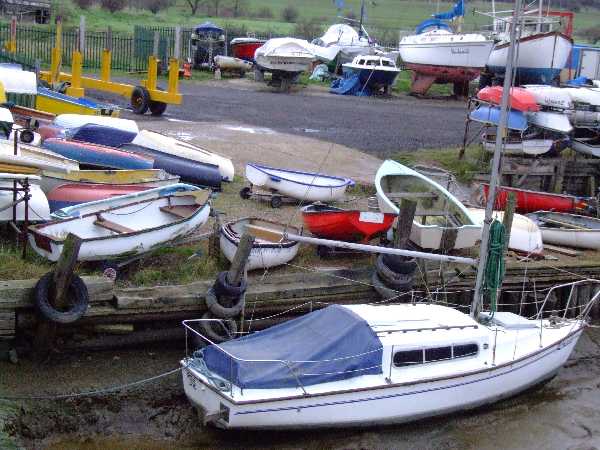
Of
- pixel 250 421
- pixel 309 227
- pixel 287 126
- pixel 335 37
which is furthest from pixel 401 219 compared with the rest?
pixel 335 37

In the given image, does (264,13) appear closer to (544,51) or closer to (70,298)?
(544,51)

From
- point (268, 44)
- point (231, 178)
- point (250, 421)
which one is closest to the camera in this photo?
point (250, 421)

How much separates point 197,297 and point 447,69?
28663 millimetres

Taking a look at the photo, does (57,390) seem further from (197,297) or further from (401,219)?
(401,219)

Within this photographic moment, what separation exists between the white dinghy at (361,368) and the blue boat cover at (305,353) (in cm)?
1

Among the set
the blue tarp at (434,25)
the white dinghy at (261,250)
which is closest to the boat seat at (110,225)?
the white dinghy at (261,250)

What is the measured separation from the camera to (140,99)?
26047 mm

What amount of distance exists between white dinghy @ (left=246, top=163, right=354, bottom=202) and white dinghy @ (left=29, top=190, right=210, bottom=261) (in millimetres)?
2355

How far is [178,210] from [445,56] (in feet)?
86.2

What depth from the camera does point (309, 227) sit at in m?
14.9

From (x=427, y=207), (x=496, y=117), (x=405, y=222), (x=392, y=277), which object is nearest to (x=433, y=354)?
(x=392, y=277)

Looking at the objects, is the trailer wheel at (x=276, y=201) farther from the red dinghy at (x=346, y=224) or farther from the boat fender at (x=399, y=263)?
the boat fender at (x=399, y=263)

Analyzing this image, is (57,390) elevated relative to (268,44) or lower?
lower

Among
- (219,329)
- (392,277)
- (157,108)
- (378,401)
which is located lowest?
(378,401)
